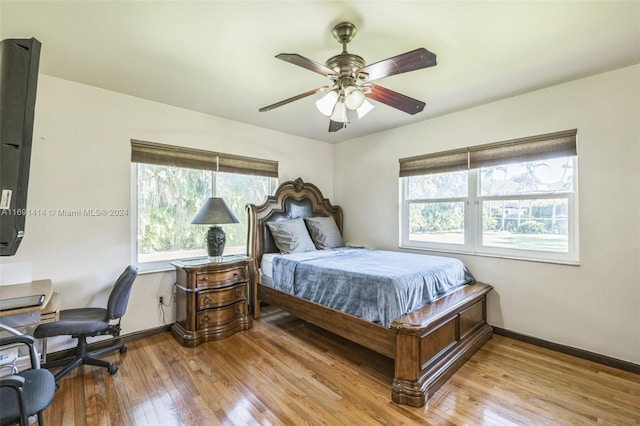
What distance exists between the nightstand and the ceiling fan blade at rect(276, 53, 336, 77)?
2096 millimetres

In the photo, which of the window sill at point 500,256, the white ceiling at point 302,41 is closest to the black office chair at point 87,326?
the white ceiling at point 302,41

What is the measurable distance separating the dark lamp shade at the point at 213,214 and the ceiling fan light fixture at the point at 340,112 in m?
1.56

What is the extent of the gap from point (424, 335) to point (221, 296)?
2.00m

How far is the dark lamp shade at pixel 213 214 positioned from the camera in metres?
2.92

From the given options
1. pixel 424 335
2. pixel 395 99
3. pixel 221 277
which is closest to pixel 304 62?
pixel 395 99

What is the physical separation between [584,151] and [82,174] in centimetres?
452

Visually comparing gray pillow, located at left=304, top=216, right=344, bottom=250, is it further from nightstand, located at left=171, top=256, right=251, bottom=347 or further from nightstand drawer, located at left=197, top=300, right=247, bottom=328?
nightstand drawer, located at left=197, top=300, right=247, bottom=328

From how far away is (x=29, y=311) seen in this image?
5.79 feet

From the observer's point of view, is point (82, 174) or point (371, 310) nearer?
point (371, 310)

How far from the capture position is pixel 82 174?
2643 millimetres

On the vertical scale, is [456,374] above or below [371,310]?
below

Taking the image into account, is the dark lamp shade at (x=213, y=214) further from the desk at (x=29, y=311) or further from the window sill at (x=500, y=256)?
the window sill at (x=500, y=256)

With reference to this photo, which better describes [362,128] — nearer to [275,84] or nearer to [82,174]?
[275,84]

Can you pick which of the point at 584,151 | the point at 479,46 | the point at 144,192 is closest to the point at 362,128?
the point at 479,46
